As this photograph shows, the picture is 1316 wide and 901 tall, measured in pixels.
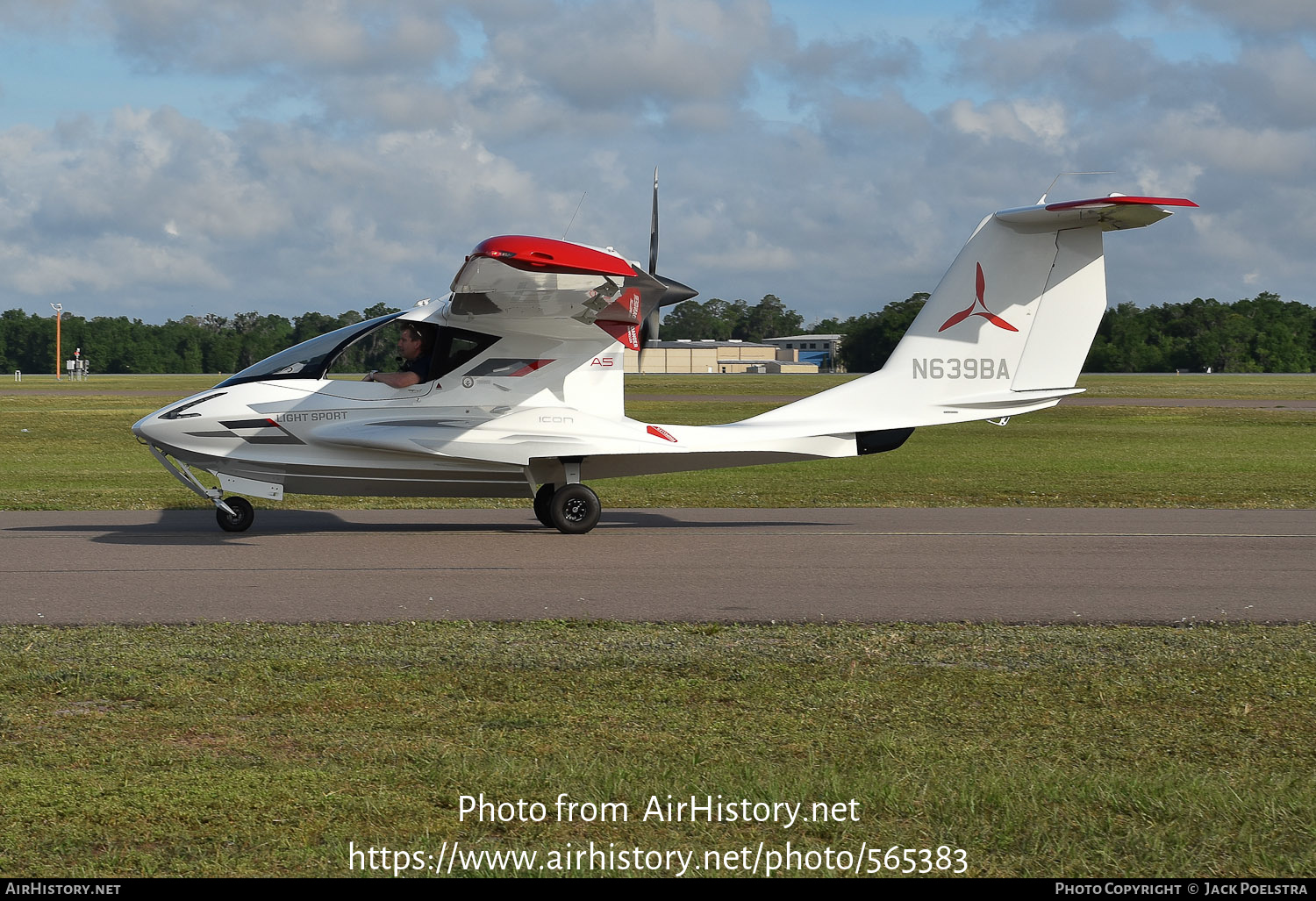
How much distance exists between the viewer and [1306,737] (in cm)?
555

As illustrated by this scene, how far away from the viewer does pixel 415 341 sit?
13.2 m

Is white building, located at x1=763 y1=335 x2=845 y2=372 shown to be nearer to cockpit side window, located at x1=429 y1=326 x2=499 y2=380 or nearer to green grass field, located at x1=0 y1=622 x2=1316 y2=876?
cockpit side window, located at x1=429 y1=326 x2=499 y2=380

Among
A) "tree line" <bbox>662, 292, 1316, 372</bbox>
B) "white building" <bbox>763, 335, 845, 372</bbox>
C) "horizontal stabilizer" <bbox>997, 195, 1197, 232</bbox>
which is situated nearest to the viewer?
"horizontal stabilizer" <bbox>997, 195, 1197, 232</bbox>

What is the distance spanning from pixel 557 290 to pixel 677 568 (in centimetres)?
300

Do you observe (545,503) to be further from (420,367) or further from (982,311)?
(982,311)

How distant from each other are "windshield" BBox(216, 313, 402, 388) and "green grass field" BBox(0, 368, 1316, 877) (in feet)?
18.2

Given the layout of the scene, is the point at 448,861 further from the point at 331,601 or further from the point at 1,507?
the point at 1,507

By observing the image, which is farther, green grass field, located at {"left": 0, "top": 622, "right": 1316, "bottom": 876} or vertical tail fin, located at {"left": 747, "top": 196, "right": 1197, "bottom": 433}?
vertical tail fin, located at {"left": 747, "top": 196, "right": 1197, "bottom": 433}

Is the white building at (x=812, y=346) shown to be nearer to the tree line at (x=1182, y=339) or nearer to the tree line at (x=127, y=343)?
the tree line at (x=1182, y=339)

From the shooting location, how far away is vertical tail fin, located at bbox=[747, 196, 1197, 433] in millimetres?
13664

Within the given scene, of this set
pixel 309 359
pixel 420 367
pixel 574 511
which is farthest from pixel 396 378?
pixel 574 511

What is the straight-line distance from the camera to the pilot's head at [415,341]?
A: 13195mm

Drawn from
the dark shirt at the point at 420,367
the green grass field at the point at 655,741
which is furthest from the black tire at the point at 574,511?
the green grass field at the point at 655,741

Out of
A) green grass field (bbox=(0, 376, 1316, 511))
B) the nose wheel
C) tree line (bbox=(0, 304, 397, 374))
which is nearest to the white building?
tree line (bbox=(0, 304, 397, 374))
